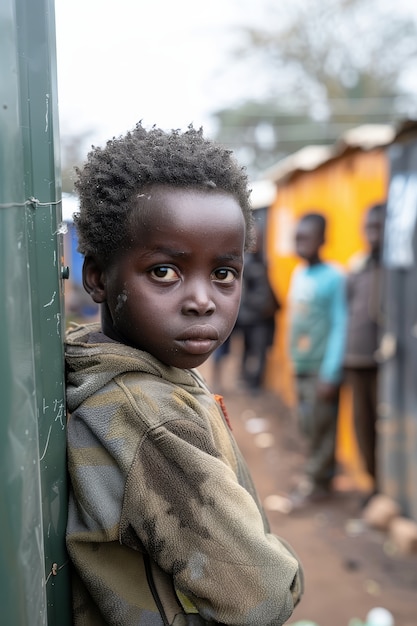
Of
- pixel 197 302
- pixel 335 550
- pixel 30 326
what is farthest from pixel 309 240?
pixel 30 326

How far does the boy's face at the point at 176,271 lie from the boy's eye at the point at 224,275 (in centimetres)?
3

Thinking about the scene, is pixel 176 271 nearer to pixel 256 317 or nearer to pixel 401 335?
pixel 401 335

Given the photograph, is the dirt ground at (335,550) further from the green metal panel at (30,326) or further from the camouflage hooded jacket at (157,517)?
the green metal panel at (30,326)

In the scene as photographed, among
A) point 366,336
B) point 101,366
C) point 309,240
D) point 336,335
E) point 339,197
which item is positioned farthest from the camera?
point 339,197

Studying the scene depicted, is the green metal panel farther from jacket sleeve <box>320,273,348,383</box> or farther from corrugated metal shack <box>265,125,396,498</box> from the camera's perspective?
jacket sleeve <box>320,273,348,383</box>

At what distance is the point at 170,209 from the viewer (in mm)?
1188

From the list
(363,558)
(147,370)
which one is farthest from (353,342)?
(147,370)

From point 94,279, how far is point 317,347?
4.34 m

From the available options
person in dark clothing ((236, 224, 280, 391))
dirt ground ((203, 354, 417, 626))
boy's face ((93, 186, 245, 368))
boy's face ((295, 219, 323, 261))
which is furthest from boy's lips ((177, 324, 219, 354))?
person in dark clothing ((236, 224, 280, 391))

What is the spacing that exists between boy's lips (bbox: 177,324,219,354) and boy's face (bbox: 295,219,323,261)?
4214mm

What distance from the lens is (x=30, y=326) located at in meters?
0.92

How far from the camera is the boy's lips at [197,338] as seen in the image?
47.8 inches

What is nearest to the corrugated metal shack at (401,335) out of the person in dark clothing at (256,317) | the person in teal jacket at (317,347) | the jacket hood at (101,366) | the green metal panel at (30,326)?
the person in teal jacket at (317,347)

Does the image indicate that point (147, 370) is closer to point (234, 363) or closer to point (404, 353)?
point (404, 353)
